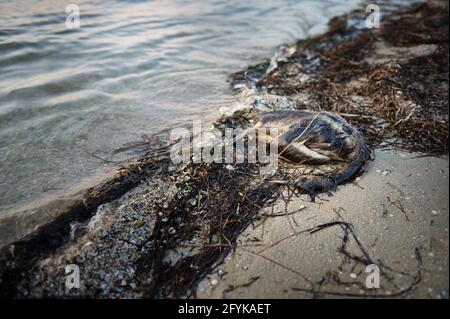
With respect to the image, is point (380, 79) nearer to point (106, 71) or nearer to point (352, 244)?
point (352, 244)

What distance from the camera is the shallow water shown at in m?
3.21

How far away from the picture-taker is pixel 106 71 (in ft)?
16.1

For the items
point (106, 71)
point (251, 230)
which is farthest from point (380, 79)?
point (106, 71)

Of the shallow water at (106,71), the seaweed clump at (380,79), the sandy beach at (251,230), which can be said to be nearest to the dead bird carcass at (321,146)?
the sandy beach at (251,230)

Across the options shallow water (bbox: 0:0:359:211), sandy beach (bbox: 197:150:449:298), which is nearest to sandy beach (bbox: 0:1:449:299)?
sandy beach (bbox: 197:150:449:298)

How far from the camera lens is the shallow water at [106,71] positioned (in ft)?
10.5

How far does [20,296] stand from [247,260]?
4.65 ft

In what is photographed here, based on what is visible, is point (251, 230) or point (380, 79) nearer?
point (251, 230)

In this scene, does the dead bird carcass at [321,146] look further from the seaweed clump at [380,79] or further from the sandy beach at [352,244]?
the seaweed clump at [380,79]

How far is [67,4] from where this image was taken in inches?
279

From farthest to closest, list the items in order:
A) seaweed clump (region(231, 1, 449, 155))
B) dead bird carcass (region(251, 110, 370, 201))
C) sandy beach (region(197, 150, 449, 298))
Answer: seaweed clump (region(231, 1, 449, 155)), dead bird carcass (region(251, 110, 370, 201)), sandy beach (region(197, 150, 449, 298))

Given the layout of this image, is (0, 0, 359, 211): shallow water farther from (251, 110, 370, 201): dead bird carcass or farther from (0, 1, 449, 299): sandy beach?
(251, 110, 370, 201): dead bird carcass
